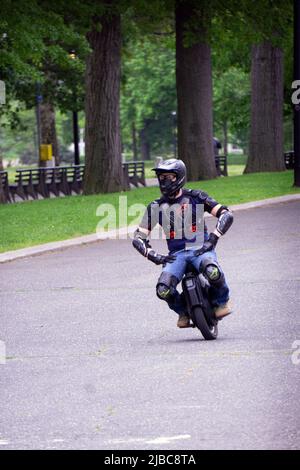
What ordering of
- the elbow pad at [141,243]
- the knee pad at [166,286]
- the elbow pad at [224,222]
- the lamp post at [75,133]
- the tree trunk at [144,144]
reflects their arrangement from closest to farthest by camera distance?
the knee pad at [166,286] < the elbow pad at [141,243] < the elbow pad at [224,222] < the lamp post at [75,133] < the tree trunk at [144,144]

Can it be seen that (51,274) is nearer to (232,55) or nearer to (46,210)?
(46,210)

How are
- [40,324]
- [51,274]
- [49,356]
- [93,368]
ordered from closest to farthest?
1. [93,368]
2. [49,356]
3. [40,324]
4. [51,274]

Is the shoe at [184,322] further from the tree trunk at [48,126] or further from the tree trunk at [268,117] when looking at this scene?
the tree trunk at [48,126]

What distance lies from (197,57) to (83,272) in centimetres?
2250

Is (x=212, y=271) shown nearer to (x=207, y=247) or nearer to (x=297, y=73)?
(x=207, y=247)

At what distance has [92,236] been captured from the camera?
22.3 meters

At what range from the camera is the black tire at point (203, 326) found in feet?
37.5

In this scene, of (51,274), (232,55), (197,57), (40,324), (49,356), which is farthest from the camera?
(232,55)

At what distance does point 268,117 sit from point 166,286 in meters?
33.2

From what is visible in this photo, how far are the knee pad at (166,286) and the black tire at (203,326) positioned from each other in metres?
0.27

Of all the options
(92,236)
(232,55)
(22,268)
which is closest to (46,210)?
(92,236)

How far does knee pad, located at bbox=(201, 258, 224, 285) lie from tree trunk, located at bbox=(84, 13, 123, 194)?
23.7 m

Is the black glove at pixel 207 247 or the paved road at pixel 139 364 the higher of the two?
the black glove at pixel 207 247

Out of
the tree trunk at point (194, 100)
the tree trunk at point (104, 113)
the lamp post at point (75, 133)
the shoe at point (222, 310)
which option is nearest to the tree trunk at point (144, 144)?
the lamp post at point (75, 133)
